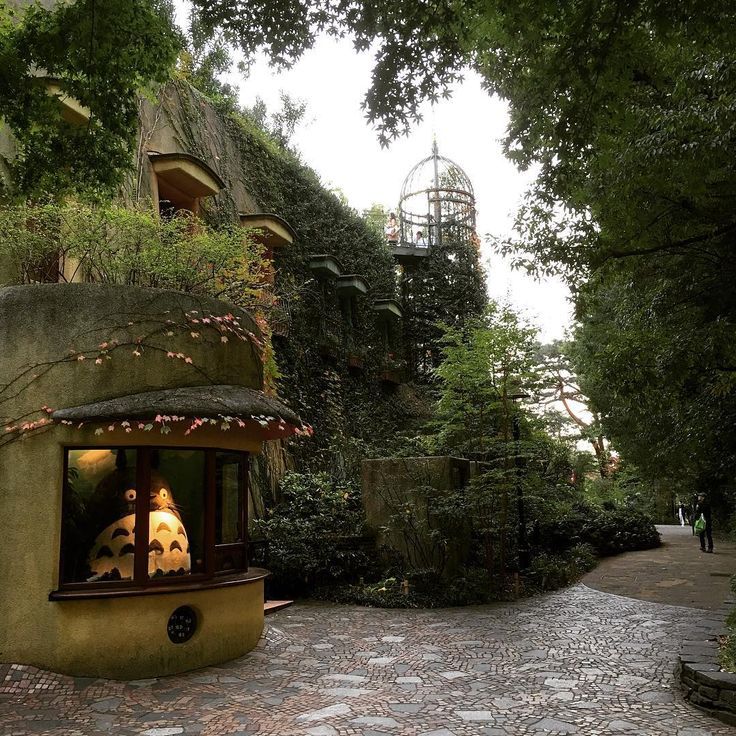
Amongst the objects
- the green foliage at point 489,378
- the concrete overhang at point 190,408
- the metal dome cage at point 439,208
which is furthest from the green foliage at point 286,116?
the concrete overhang at point 190,408

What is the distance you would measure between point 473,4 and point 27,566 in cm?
608

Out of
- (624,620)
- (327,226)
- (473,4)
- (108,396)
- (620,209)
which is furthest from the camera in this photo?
(327,226)

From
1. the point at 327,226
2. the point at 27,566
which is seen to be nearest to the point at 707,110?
the point at 27,566

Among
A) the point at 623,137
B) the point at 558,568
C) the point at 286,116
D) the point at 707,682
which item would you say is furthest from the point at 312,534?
the point at 286,116

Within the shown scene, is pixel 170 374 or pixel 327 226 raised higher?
pixel 327 226

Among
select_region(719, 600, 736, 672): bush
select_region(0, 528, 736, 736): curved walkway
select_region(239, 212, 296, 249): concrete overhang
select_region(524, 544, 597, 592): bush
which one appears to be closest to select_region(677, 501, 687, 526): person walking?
select_region(524, 544, 597, 592): bush

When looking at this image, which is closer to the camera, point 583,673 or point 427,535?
point 583,673

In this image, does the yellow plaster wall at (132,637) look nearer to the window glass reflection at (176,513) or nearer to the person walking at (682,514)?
the window glass reflection at (176,513)

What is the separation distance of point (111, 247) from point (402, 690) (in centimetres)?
583

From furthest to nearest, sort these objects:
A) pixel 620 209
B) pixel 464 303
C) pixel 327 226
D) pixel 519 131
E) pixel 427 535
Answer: pixel 464 303, pixel 327 226, pixel 427 535, pixel 519 131, pixel 620 209

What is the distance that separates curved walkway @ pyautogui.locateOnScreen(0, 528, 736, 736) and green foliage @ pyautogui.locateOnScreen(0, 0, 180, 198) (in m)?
4.57

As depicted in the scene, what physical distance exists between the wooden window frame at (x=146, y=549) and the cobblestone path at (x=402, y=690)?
0.81m

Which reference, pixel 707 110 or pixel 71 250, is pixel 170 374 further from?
pixel 707 110

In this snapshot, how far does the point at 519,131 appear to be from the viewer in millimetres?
8609
